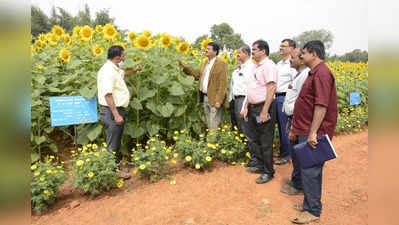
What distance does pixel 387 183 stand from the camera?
1.86ft

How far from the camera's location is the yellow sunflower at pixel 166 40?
3.88 metres

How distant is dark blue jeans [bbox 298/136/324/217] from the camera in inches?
89.4

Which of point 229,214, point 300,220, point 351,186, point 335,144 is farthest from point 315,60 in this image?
point 335,144

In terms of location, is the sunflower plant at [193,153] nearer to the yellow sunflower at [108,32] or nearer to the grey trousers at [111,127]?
the grey trousers at [111,127]

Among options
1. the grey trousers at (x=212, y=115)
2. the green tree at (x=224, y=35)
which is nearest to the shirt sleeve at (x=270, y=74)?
the grey trousers at (x=212, y=115)

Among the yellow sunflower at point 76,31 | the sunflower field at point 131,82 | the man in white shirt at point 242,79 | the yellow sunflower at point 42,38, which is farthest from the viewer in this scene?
the yellow sunflower at point 42,38

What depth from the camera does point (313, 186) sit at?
7.53 feet

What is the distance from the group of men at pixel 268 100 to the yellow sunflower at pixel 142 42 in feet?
1.45

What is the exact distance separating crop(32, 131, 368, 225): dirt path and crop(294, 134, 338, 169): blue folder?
2.12 ft

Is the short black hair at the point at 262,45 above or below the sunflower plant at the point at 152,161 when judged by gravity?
above

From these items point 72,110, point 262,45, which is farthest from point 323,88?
point 72,110

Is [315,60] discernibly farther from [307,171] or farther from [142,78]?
[142,78]

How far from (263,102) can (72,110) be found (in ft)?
8.16

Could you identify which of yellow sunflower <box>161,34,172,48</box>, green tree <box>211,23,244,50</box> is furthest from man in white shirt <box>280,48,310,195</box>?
green tree <box>211,23,244,50</box>
